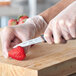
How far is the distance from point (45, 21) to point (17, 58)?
37 centimetres

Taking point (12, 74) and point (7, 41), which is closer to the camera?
point (12, 74)

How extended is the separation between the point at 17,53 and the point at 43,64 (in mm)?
164

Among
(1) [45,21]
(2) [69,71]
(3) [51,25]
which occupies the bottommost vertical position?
(2) [69,71]

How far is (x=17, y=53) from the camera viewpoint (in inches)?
48.9

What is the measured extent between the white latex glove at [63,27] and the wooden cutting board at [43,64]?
157 mm

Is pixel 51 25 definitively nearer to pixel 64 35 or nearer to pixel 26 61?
pixel 64 35

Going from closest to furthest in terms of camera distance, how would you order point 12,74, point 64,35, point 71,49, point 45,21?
point 64,35 < point 12,74 < point 71,49 < point 45,21

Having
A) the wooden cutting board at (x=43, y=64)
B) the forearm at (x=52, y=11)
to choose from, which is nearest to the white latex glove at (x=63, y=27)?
the wooden cutting board at (x=43, y=64)

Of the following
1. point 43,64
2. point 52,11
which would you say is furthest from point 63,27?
point 52,11

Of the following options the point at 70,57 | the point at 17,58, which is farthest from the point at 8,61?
the point at 70,57

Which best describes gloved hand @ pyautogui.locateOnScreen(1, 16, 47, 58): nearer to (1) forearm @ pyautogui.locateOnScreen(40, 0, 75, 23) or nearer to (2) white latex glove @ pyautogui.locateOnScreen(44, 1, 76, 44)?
(1) forearm @ pyautogui.locateOnScreen(40, 0, 75, 23)

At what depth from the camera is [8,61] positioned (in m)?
1.20

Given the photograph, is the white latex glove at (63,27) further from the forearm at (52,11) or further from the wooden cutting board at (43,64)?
the forearm at (52,11)

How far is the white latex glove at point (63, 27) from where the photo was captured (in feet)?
2.98
